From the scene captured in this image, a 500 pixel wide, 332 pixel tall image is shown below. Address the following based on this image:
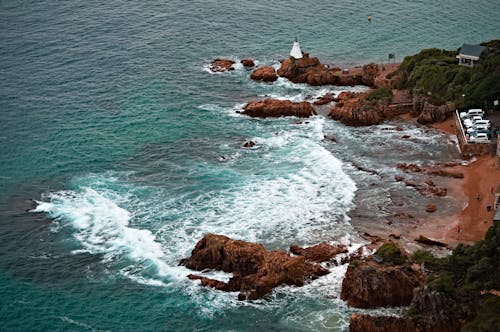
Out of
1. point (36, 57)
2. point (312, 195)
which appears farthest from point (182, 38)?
point (312, 195)

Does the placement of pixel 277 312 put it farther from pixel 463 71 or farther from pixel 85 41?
pixel 85 41

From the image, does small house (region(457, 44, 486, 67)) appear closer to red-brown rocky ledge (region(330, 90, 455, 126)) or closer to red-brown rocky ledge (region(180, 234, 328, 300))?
red-brown rocky ledge (region(330, 90, 455, 126))

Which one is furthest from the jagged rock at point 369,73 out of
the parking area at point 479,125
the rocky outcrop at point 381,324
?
the rocky outcrop at point 381,324

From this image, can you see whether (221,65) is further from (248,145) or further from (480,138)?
(480,138)

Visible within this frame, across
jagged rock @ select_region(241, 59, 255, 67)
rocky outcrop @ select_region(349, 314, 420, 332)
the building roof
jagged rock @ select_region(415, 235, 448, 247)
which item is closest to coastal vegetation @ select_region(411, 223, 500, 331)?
rocky outcrop @ select_region(349, 314, 420, 332)

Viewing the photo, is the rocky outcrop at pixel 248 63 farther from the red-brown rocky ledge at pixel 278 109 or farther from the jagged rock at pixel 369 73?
the jagged rock at pixel 369 73
